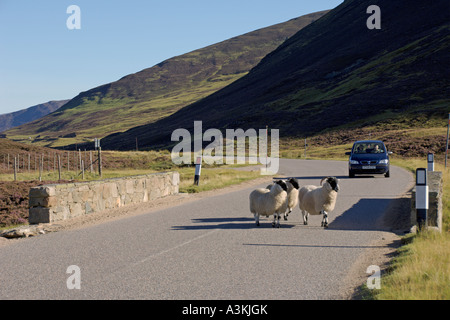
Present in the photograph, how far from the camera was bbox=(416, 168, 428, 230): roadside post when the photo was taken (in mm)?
9812

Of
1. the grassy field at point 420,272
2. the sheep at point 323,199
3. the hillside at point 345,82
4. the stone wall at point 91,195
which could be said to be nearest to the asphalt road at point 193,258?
the sheep at point 323,199

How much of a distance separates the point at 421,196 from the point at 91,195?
880 cm

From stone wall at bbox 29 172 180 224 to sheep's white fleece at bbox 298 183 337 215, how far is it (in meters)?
5.97

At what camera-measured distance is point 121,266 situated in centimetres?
772

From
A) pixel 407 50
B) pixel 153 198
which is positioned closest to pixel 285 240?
pixel 153 198

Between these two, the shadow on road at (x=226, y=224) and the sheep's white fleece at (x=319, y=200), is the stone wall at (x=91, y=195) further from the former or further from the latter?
the sheep's white fleece at (x=319, y=200)

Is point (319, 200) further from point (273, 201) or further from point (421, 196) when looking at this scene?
point (421, 196)

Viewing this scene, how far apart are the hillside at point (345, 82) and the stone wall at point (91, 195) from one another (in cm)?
6384

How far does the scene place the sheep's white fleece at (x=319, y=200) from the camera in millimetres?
11602

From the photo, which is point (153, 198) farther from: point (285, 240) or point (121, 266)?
point (121, 266)

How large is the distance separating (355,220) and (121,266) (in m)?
6.61

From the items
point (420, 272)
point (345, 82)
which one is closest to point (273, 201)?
point (420, 272)

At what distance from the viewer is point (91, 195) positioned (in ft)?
48.0

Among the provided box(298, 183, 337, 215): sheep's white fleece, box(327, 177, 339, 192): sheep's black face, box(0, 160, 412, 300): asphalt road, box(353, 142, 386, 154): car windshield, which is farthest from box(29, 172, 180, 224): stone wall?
box(353, 142, 386, 154): car windshield
